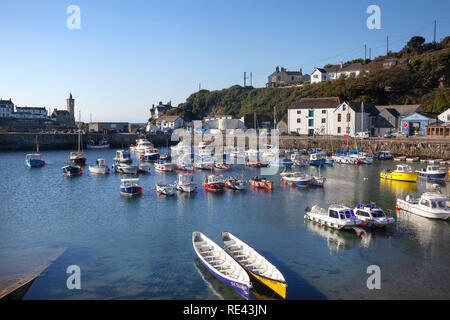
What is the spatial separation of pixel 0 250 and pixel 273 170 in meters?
37.7

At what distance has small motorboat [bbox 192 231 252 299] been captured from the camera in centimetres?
1461

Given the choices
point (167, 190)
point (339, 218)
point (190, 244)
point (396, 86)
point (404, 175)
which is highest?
point (396, 86)

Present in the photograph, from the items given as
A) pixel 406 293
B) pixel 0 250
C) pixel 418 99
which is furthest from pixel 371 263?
pixel 418 99

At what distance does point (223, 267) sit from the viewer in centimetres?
1645

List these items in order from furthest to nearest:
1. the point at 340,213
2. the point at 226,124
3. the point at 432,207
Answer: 1. the point at 226,124
2. the point at 432,207
3. the point at 340,213

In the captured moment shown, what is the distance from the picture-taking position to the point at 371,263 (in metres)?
18.5

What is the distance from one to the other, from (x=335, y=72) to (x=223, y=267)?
352 feet

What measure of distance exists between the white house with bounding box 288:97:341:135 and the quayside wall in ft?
117

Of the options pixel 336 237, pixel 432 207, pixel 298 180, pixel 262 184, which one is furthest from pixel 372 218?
pixel 262 184

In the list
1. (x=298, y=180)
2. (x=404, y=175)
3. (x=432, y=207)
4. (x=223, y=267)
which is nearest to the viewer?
(x=223, y=267)

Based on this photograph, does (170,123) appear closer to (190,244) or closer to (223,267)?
(190,244)

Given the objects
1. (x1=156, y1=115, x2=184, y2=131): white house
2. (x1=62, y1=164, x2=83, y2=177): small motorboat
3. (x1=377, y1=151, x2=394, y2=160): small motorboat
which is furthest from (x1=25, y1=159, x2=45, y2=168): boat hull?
(x1=156, y1=115, x2=184, y2=131): white house
